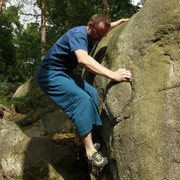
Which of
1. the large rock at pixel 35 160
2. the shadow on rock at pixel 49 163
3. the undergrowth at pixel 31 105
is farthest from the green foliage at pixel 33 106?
the shadow on rock at pixel 49 163

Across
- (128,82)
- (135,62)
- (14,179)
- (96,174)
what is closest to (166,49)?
(135,62)

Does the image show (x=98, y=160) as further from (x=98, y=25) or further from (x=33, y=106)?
(x=33, y=106)

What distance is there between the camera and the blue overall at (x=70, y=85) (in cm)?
303

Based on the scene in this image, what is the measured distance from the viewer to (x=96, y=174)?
340cm

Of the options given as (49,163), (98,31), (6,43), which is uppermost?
(6,43)

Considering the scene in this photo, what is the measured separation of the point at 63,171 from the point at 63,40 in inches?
103

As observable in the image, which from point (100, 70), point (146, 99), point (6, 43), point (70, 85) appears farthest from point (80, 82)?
point (6, 43)

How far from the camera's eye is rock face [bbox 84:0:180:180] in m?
2.32

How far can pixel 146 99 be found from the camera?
2.59 m

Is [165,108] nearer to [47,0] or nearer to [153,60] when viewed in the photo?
[153,60]

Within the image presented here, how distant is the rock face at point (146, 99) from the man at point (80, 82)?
219mm

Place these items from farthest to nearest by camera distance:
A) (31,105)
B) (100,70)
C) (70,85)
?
1. (31,105)
2. (70,85)
3. (100,70)

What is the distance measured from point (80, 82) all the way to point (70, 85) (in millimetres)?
370

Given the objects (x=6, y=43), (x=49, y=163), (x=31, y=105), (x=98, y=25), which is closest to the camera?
(x=98, y=25)
